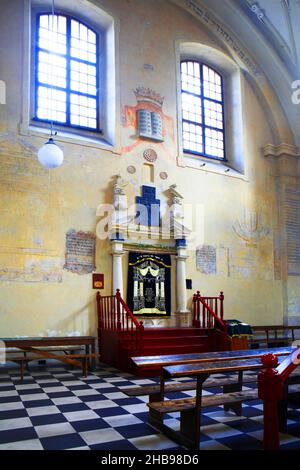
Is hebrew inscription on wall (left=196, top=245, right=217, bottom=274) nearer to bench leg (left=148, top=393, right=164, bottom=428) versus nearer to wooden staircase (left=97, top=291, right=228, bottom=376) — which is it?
wooden staircase (left=97, top=291, right=228, bottom=376)

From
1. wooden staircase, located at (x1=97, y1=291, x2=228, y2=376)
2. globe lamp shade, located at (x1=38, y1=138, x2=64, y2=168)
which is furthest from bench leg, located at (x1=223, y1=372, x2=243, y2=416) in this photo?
globe lamp shade, located at (x1=38, y1=138, x2=64, y2=168)

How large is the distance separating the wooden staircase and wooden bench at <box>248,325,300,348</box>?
68.0 inches

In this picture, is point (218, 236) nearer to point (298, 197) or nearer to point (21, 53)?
point (298, 197)

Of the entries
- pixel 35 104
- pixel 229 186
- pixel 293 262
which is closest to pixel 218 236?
pixel 229 186

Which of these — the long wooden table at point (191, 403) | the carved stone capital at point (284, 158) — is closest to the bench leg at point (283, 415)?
the long wooden table at point (191, 403)

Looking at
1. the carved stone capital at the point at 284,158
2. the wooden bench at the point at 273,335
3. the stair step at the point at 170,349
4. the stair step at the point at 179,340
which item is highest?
the carved stone capital at the point at 284,158

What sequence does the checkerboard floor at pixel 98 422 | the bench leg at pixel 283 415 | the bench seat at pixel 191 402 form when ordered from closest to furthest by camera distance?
the checkerboard floor at pixel 98 422, the bench seat at pixel 191 402, the bench leg at pixel 283 415

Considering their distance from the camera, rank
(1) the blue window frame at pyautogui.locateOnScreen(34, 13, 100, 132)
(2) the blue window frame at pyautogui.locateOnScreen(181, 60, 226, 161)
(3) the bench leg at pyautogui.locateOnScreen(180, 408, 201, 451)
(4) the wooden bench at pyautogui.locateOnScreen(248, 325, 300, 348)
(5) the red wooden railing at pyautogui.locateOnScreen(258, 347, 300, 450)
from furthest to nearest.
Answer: (2) the blue window frame at pyautogui.locateOnScreen(181, 60, 226, 161) < (4) the wooden bench at pyautogui.locateOnScreen(248, 325, 300, 348) < (1) the blue window frame at pyautogui.locateOnScreen(34, 13, 100, 132) < (3) the bench leg at pyautogui.locateOnScreen(180, 408, 201, 451) < (5) the red wooden railing at pyautogui.locateOnScreen(258, 347, 300, 450)

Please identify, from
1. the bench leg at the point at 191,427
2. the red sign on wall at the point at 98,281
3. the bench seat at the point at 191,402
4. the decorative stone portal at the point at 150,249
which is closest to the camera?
the bench leg at the point at 191,427

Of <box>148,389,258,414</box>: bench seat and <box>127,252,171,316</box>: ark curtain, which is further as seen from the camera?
<box>127,252,171,316</box>: ark curtain

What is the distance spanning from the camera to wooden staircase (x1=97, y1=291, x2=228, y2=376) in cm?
702

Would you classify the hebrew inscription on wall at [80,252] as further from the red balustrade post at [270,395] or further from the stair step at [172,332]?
the red balustrade post at [270,395]

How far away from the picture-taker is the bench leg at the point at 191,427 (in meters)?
3.22

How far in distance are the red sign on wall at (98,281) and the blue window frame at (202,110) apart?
410cm
